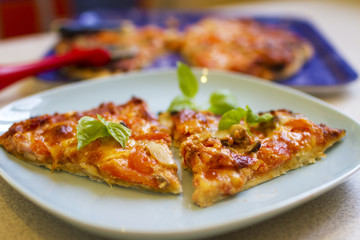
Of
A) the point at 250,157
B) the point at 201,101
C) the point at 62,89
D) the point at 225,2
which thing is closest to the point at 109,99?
the point at 62,89

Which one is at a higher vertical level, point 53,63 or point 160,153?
point 53,63

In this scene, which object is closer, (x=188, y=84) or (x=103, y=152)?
(x=103, y=152)

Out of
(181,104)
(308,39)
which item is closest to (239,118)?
(181,104)

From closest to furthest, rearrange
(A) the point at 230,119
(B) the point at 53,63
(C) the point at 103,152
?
(C) the point at 103,152
(A) the point at 230,119
(B) the point at 53,63

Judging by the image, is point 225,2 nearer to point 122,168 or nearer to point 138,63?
point 138,63

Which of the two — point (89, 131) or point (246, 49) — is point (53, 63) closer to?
point (89, 131)

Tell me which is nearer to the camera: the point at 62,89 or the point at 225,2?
the point at 62,89

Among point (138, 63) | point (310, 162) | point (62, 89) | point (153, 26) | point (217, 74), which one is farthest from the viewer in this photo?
point (153, 26)
